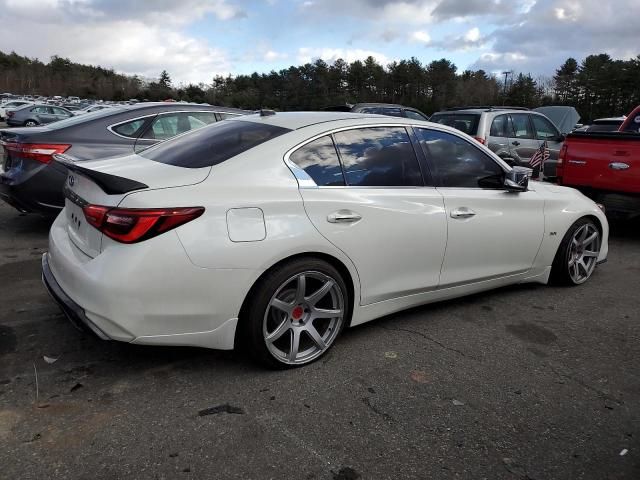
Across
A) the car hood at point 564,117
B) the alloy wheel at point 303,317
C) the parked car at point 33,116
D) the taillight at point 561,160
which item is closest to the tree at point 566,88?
the car hood at point 564,117

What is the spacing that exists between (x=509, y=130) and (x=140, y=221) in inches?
350

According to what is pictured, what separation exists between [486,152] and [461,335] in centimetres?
147

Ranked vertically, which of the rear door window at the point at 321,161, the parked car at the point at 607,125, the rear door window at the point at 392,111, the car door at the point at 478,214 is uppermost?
the rear door window at the point at 392,111

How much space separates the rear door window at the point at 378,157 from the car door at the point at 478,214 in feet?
0.62

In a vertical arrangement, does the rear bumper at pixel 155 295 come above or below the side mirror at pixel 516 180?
below

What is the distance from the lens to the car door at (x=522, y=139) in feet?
33.1

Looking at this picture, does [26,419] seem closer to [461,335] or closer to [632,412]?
[461,335]

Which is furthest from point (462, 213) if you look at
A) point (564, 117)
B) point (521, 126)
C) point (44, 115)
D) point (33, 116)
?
point (44, 115)

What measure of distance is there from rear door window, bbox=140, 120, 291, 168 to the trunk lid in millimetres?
115

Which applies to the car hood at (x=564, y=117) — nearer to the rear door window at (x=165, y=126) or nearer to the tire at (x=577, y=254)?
the tire at (x=577, y=254)

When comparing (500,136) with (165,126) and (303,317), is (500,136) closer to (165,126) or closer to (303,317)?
(165,126)

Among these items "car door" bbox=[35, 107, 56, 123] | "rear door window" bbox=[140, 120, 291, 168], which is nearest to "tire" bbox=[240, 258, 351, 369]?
"rear door window" bbox=[140, 120, 291, 168]

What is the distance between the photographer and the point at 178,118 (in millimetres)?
6461

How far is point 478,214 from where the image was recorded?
3.99 meters
